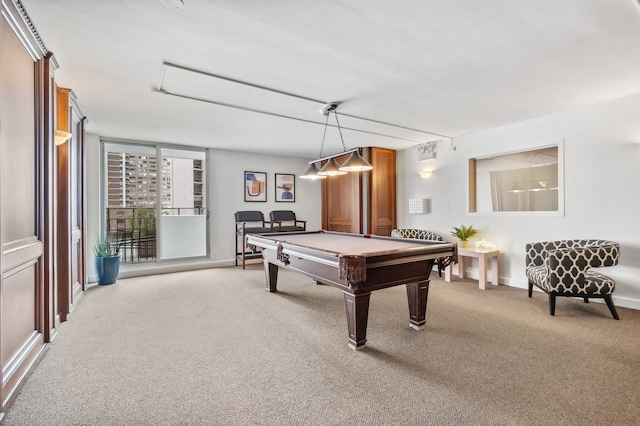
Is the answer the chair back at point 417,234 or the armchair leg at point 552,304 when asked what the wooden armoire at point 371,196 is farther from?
the armchair leg at point 552,304

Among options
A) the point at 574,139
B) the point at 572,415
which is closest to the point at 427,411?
the point at 572,415

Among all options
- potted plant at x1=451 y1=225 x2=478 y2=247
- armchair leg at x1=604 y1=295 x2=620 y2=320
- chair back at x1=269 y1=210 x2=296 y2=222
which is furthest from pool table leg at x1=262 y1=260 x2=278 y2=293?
armchair leg at x1=604 y1=295 x2=620 y2=320

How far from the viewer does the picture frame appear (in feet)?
21.9

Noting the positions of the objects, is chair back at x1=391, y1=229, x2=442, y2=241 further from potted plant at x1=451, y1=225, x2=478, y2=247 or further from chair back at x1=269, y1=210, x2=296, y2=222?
chair back at x1=269, y1=210, x2=296, y2=222

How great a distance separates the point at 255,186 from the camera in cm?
680

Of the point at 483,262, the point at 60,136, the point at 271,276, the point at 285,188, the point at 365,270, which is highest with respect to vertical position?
the point at 60,136

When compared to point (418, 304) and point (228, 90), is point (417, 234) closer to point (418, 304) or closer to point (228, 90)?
point (418, 304)

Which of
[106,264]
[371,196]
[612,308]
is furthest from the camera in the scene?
[371,196]

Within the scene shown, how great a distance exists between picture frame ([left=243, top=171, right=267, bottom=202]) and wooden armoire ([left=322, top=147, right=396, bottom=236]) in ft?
5.77

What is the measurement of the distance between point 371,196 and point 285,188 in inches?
87.5

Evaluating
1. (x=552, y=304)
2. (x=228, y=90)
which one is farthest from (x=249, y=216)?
(x=552, y=304)

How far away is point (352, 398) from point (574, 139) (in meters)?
4.27

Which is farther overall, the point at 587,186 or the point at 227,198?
the point at 227,198

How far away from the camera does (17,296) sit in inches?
81.4
